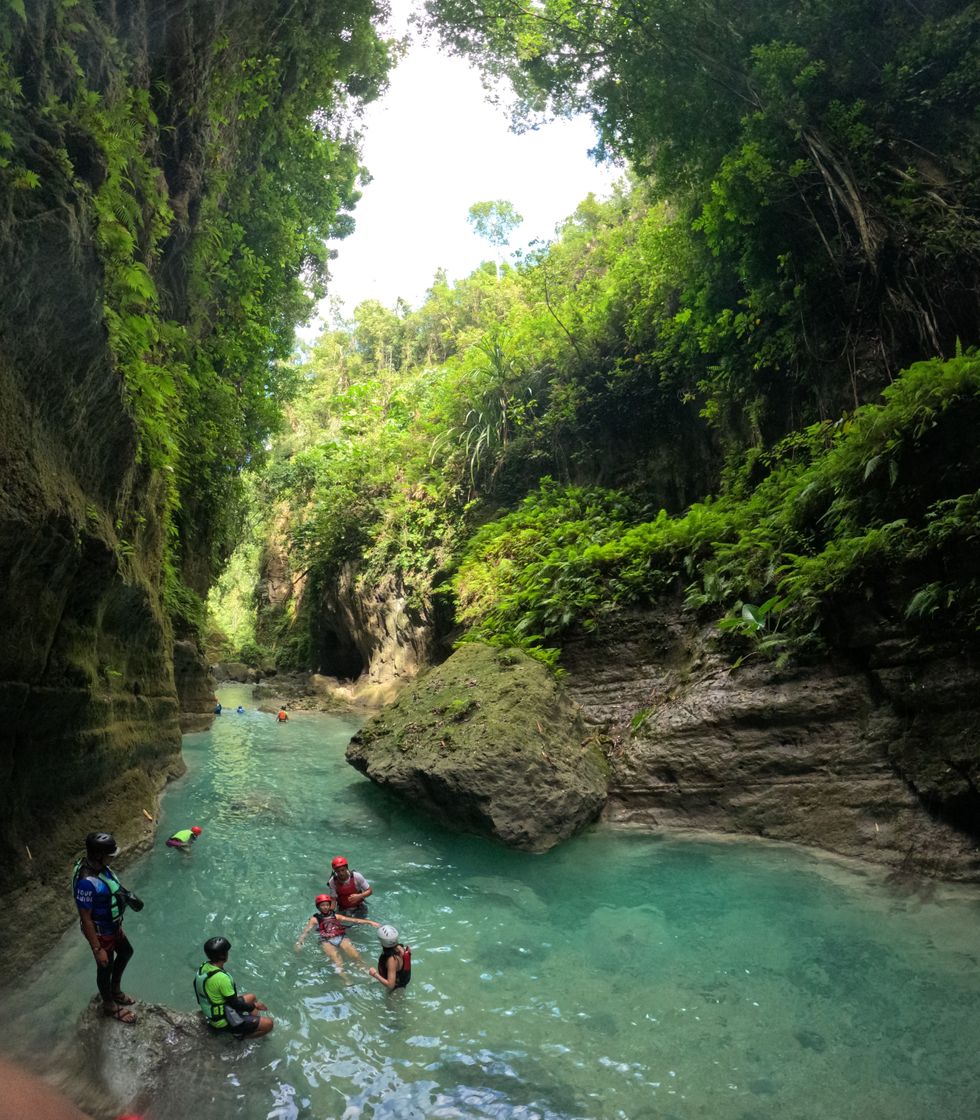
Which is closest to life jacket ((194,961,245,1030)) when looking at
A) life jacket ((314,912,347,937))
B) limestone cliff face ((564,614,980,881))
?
life jacket ((314,912,347,937))

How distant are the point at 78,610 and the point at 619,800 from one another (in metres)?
6.48

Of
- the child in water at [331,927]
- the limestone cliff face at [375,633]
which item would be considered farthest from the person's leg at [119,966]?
the limestone cliff face at [375,633]

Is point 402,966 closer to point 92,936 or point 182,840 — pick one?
point 92,936

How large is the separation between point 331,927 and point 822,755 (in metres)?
5.28

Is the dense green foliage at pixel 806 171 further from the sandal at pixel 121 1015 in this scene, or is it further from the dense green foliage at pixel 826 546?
the sandal at pixel 121 1015

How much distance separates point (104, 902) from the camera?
14.0 ft

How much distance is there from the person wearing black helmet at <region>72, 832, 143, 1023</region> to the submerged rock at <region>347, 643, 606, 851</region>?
12.9 feet

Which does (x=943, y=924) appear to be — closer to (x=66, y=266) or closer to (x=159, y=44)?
(x=66, y=266)

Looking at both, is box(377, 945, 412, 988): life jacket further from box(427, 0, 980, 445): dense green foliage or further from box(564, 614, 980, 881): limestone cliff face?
box(427, 0, 980, 445): dense green foliage

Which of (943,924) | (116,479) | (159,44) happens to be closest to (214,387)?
(159,44)

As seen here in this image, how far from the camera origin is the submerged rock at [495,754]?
7.45 metres

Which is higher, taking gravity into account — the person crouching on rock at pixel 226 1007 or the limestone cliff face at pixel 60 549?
the limestone cliff face at pixel 60 549

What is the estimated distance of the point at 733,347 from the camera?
11539 mm

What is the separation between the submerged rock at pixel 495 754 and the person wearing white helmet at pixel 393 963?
245 centimetres
